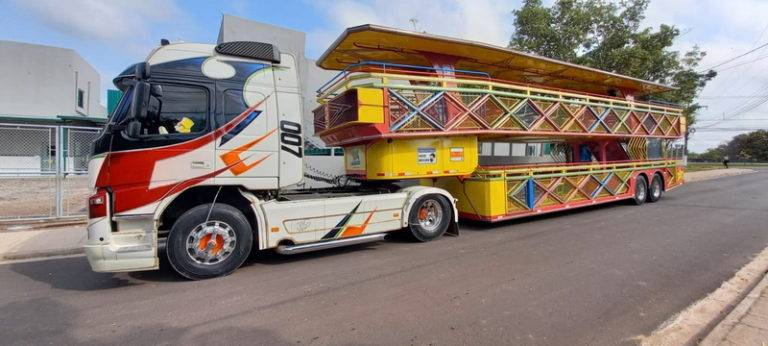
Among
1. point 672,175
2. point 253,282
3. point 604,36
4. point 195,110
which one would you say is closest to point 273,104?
point 195,110

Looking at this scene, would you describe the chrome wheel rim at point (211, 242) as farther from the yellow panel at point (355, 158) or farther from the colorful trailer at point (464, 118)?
the yellow panel at point (355, 158)

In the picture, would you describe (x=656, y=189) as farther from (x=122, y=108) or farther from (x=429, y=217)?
(x=122, y=108)

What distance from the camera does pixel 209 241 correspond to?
4879 mm

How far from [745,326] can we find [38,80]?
3447 centimetres

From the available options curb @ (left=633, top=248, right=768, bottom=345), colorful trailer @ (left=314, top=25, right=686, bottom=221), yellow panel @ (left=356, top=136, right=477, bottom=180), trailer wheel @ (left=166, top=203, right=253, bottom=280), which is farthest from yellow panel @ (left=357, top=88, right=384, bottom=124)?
curb @ (left=633, top=248, right=768, bottom=345)

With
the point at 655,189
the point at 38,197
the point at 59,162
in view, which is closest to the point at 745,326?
the point at 655,189

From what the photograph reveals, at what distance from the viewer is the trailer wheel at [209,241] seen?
4.69 metres

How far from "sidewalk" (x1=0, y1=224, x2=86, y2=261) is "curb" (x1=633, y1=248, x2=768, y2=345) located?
827 cm

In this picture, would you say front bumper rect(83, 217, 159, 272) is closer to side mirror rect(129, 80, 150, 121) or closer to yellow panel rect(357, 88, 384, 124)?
side mirror rect(129, 80, 150, 121)

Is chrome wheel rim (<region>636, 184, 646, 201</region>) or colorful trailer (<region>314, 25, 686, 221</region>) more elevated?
colorful trailer (<region>314, 25, 686, 221</region>)

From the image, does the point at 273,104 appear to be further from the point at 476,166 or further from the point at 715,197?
the point at 715,197

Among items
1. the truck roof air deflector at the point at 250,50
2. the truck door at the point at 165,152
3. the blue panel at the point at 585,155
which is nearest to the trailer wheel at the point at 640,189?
the blue panel at the point at 585,155

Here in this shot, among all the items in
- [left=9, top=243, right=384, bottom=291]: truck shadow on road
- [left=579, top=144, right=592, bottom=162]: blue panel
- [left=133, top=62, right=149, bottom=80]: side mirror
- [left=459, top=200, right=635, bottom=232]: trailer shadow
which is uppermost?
[left=133, top=62, right=149, bottom=80]: side mirror

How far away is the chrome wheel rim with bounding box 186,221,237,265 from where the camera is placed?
15.7 feet
